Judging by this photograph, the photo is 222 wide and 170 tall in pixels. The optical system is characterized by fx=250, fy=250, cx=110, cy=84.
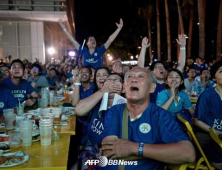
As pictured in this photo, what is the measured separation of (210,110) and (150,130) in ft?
5.92

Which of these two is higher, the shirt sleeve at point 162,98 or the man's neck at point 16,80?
the man's neck at point 16,80

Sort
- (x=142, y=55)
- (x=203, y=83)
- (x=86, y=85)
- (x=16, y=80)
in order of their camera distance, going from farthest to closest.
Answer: (x=203, y=83) → (x=86, y=85) → (x=16, y=80) → (x=142, y=55)

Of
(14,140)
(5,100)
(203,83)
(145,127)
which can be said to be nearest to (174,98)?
(145,127)

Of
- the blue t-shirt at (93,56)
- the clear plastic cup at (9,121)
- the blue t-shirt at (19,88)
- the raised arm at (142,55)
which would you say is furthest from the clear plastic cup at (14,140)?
the blue t-shirt at (93,56)

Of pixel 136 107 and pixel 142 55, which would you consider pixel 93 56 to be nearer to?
pixel 142 55

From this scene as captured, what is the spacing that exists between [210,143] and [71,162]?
227 centimetres

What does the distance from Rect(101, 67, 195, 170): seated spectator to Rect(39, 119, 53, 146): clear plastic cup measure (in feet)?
2.20

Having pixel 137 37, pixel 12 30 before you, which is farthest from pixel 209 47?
pixel 12 30

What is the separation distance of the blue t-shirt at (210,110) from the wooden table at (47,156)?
208 centimetres

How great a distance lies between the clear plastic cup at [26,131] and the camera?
2.75m

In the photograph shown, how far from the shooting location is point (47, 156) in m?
2.51

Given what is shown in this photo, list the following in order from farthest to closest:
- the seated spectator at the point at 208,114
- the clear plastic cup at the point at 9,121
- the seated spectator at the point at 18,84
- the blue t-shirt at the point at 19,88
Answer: the blue t-shirt at the point at 19,88, the seated spectator at the point at 18,84, the seated spectator at the point at 208,114, the clear plastic cup at the point at 9,121

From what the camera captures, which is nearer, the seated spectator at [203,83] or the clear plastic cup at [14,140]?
the clear plastic cup at [14,140]

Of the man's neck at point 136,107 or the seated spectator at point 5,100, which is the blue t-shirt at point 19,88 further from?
the man's neck at point 136,107
